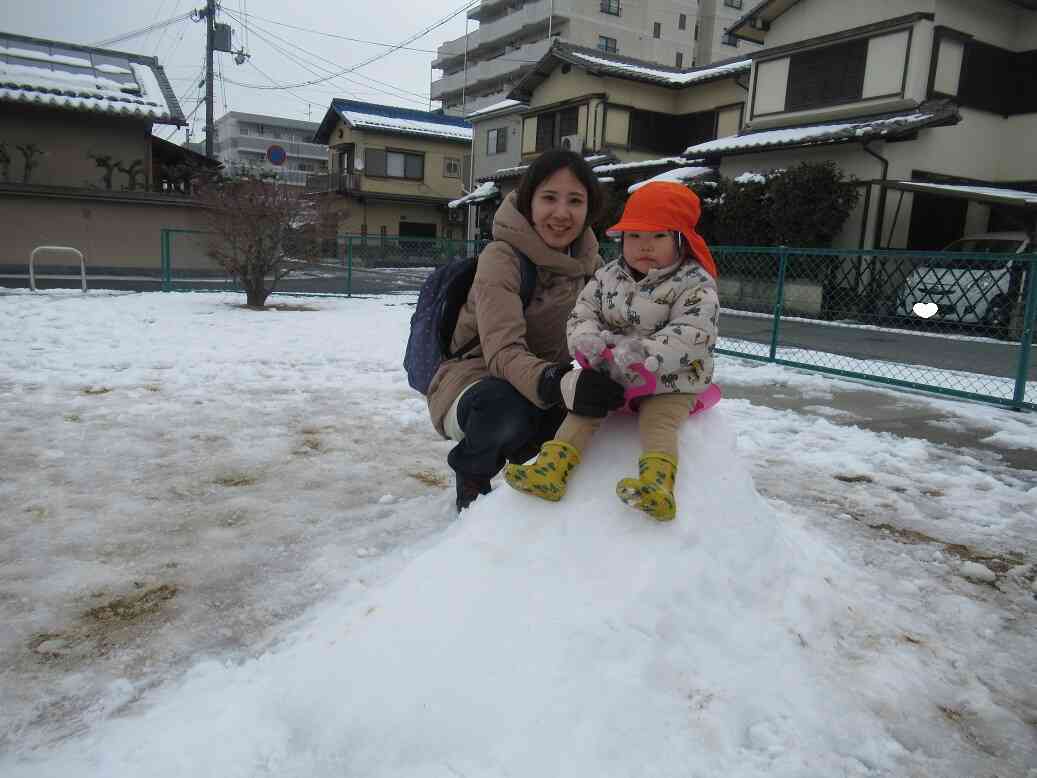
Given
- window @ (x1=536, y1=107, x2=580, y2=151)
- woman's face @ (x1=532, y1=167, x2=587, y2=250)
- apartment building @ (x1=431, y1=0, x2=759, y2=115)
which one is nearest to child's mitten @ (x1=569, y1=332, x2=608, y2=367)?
woman's face @ (x1=532, y1=167, x2=587, y2=250)

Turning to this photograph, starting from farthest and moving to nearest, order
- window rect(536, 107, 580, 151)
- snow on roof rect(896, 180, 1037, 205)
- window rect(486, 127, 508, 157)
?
window rect(486, 127, 508, 157)
window rect(536, 107, 580, 151)
snow on roof rect(896, 180, 1037, 205)

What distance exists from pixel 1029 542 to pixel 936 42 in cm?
1450

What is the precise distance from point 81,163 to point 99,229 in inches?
98.3

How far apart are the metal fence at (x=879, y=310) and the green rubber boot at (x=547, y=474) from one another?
4.75 meters

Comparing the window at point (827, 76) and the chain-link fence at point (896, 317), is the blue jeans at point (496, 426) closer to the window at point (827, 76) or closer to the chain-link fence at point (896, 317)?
the chain-link fence at point (896, 317)

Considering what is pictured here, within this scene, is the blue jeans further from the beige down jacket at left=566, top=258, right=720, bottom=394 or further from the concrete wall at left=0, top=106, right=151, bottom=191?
the concrete wall at left=0, top=106, right=151, bottom=191

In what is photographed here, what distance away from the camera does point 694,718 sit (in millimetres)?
1590

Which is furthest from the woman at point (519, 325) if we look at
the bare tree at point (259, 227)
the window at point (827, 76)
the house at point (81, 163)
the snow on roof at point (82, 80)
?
the snow on roof at point (82, 80)

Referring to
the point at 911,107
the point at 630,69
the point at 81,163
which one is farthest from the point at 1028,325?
the point at 81,163

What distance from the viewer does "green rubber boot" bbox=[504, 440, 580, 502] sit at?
6.64 feet

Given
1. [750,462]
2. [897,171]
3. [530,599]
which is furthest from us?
[897,171]

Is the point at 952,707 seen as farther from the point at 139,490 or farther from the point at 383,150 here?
the point at 383,150

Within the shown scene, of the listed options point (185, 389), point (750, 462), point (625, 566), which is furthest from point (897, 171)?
point (625, 566)

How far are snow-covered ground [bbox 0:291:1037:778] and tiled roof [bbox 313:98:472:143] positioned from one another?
30326 mm
